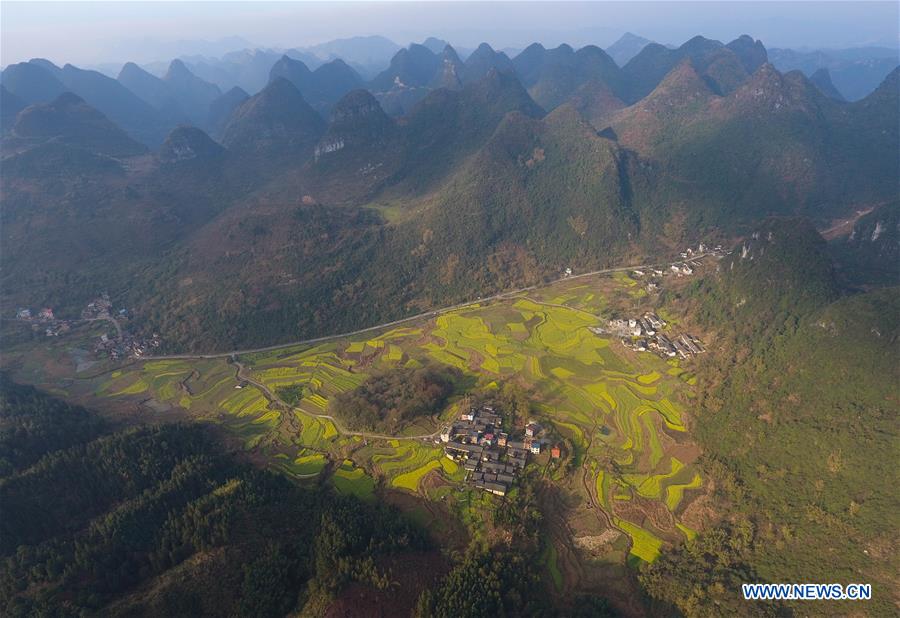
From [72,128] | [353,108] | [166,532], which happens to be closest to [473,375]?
[166,532]

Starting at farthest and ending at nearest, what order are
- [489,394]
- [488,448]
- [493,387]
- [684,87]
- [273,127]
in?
[273,127], [684,87], [493,387], [489,394], [488,448]

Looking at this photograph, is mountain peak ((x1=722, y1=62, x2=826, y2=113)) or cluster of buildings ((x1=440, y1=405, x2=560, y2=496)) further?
mountain peak ((x1=722, y1=62, x2=826, y2=113))

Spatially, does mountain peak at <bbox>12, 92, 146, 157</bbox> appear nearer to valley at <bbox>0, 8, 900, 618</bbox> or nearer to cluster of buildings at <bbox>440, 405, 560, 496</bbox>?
valley at <bbox>0, 8, 900, 618</bbox>

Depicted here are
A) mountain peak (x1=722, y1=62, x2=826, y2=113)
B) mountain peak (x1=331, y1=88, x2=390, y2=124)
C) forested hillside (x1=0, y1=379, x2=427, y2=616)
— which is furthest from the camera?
mountain peak (x1=331, y1=88, x2=390, y2=124)

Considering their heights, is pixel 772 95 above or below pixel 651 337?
above

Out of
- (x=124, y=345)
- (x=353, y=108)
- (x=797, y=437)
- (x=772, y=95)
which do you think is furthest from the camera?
(x=353, y=108)

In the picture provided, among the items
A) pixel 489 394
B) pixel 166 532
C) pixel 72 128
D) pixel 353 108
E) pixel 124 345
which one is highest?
pixel 353 108

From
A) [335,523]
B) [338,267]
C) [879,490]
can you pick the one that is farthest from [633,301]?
[335,523]

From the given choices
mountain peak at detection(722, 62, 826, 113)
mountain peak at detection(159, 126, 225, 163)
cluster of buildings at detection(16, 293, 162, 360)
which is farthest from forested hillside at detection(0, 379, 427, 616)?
mountain peak at detection(722, 62, 826, 113)

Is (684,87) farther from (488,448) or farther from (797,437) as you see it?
(488,448)
